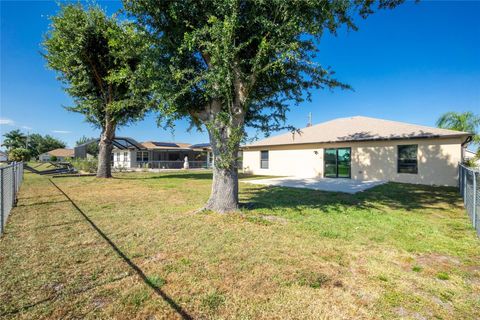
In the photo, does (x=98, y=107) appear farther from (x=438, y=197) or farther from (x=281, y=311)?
(x=438, y=197)

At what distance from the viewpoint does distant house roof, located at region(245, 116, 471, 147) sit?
1284cm

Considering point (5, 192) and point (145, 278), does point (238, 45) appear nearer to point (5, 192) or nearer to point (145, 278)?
point (145, 278)

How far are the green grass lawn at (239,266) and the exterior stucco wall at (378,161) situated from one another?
7790mm

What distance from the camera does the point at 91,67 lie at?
1374 centimetres

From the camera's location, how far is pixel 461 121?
87.5 ft

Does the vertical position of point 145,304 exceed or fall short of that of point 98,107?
it falls short

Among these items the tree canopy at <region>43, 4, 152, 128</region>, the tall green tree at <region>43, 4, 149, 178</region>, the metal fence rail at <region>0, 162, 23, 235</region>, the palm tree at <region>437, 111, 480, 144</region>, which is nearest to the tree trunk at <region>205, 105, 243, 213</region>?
the metal fence rail at <region>0, 162, 23, 235</region>

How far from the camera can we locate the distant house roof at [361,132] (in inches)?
506

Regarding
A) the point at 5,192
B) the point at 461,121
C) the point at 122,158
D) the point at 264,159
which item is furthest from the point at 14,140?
the point at 461,121

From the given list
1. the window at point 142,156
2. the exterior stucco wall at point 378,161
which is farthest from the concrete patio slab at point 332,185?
the window at point 142,156

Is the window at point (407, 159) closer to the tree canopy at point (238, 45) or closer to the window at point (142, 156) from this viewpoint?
the tree canopy at point (238, 45)

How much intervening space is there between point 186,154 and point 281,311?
3492cm

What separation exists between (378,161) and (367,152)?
Answer: 81 centimetres

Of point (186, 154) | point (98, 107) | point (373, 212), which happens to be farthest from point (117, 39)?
point (186, 154)
